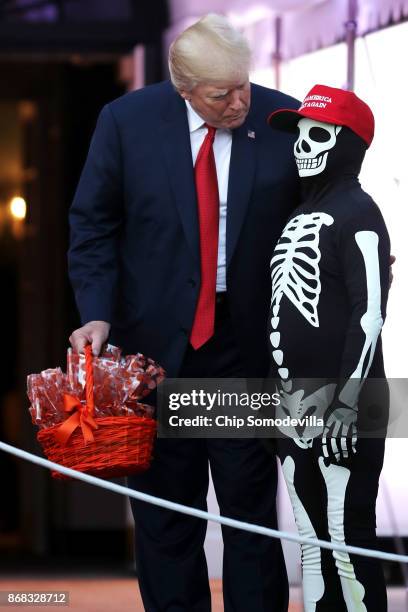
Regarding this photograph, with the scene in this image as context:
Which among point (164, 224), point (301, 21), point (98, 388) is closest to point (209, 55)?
point (164, 224)

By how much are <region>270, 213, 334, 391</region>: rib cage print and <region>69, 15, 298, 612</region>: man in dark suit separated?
19 centimetres

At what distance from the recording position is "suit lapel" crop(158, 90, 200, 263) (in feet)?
11.4

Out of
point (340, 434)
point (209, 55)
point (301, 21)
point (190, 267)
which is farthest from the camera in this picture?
point (301, 21)

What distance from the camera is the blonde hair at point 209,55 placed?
335 cm

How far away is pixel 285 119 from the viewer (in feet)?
11.1

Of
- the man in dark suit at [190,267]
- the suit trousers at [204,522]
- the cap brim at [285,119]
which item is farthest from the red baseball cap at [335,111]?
the suit trousers at [204,522]

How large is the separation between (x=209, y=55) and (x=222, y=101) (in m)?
0.11

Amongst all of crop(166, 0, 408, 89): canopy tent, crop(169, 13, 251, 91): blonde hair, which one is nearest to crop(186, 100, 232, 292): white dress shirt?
crop(169, 13, 251, 91): blonde hair

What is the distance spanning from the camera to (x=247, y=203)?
3.48 metres

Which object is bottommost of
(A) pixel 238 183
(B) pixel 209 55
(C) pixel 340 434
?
(C) pixel 340 434

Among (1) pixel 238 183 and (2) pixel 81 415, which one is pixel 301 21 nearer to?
(1) pixel 238 183

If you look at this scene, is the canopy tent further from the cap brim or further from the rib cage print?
the rib cage print

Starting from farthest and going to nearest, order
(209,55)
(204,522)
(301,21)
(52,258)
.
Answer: (52,258)
(301,21)
(204,522)
(209,55)

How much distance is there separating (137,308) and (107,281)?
10cm
